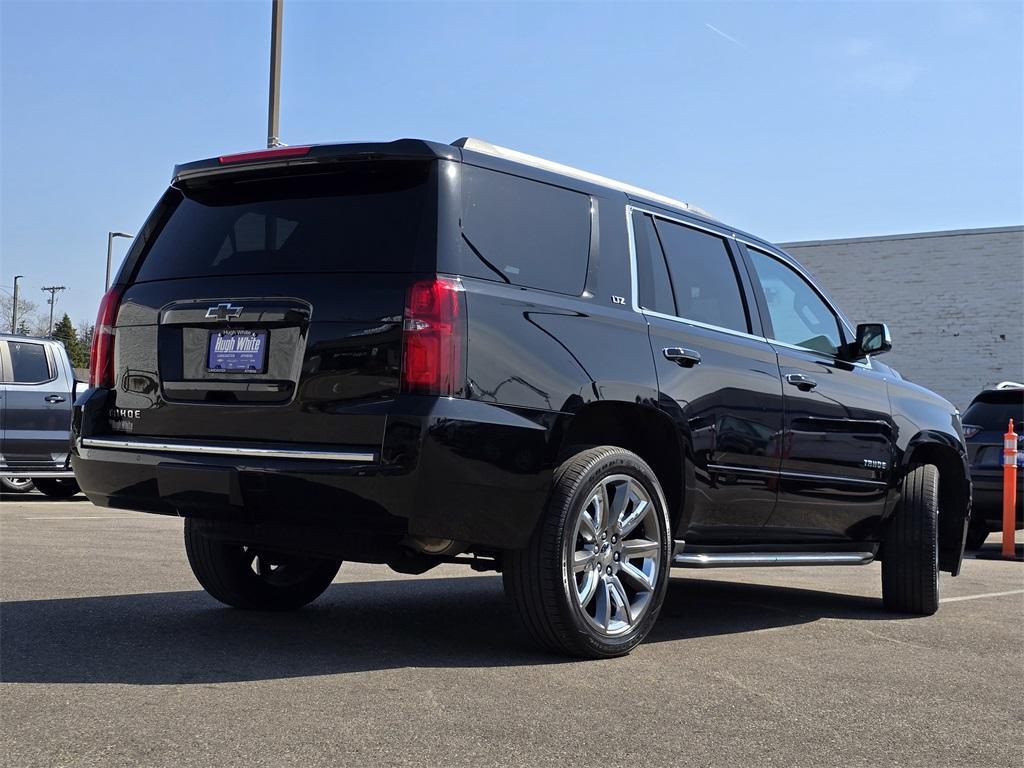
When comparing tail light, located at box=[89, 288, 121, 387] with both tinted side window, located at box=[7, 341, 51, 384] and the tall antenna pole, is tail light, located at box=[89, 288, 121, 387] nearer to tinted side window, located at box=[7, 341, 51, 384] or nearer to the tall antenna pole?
tinted side window, located at box=[7, 341, 51, 384]

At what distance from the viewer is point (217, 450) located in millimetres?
4734

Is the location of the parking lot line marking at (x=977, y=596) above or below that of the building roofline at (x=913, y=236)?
below

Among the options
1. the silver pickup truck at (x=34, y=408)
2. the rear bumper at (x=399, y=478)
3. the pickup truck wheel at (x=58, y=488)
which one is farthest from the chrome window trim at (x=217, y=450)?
the pickup truck wheel at (x=58, y=488)

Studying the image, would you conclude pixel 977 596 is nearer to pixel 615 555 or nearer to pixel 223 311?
pixel 615 555

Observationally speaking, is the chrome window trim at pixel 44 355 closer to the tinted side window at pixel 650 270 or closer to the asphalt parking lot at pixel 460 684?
the asphalt parking lot at pixel 460 684

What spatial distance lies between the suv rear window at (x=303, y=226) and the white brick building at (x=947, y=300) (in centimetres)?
2883

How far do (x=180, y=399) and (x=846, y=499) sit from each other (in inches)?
140

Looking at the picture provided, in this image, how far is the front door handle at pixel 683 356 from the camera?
18.0 ft

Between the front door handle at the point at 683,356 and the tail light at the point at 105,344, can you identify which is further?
the front door handle at the point at 683,356

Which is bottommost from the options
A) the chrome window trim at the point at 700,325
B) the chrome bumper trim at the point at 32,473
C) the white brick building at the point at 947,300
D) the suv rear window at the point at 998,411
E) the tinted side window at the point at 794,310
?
the chrome bumper trim at the point at 32,473

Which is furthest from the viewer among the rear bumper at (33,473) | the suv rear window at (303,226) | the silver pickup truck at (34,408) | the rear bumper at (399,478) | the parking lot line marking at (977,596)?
the silver pickup truck at (34,408)

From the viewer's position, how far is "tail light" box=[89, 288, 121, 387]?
5.32 m

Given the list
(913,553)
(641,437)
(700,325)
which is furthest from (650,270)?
(913,553)

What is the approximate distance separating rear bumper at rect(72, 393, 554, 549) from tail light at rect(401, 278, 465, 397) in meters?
0.06
